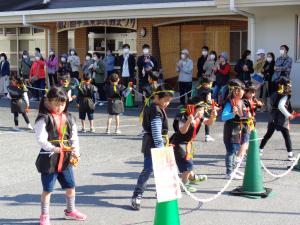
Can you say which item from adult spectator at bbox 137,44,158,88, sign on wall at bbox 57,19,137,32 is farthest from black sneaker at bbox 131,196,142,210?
sign on wall at bbox 57,19,137,32

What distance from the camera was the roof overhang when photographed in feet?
59.9

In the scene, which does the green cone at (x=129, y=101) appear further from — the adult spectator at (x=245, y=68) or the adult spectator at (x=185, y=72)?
the adult spectator at (x=245, y=68)

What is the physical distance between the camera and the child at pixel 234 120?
28.4 ft

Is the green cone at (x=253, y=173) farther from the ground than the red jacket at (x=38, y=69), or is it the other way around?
the red jacket at (x=38, y=69)

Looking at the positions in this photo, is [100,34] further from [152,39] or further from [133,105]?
[133,105]

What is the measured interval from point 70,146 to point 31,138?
6.69m

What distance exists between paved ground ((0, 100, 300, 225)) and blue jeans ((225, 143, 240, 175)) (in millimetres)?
212

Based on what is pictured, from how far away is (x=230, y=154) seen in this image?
873 centimetres

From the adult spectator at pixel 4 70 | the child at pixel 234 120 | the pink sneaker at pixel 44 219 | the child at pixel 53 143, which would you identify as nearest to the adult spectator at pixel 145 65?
the adult spectator at pixel 4 70

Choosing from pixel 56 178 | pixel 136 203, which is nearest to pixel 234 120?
pixel 136 203

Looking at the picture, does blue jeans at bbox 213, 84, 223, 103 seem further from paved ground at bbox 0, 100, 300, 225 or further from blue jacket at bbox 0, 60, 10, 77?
blue jacket at bbox 0, 60, 10, 77

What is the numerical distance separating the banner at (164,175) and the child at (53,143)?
4.25 feet

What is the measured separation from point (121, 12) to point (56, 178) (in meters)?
14.1

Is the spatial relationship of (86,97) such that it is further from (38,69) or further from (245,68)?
(38,69)
